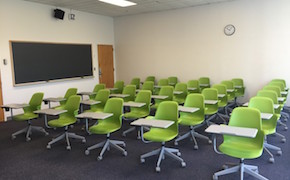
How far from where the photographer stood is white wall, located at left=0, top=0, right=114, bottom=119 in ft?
22.1

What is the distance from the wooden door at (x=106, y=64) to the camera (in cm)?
978

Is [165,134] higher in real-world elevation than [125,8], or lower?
lower

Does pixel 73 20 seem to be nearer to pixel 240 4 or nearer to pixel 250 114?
pixel 240 4

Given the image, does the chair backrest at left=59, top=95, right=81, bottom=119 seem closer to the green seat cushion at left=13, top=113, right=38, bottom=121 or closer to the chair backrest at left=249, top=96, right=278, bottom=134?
the green seat cushion at left=13, top=113, right=38, bottom=121

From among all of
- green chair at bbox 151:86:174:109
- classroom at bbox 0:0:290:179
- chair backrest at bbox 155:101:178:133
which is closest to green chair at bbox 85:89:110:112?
classroom at bbox 0:0:290:179

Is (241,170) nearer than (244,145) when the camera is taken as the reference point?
Yes

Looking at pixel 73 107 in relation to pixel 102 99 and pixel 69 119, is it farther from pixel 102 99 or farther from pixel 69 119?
pixel 102 99

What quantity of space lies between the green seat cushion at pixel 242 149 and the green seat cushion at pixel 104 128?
6.14 feet

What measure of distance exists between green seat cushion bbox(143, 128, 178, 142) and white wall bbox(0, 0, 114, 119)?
4.80 metres

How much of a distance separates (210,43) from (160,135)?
5319 millimetres

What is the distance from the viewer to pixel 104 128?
14.2ft

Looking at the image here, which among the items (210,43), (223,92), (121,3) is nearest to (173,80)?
(210,43)

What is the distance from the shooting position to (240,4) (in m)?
7.57

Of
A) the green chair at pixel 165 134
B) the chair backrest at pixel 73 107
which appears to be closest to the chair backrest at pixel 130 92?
the chair backrest at pixel 73 107
